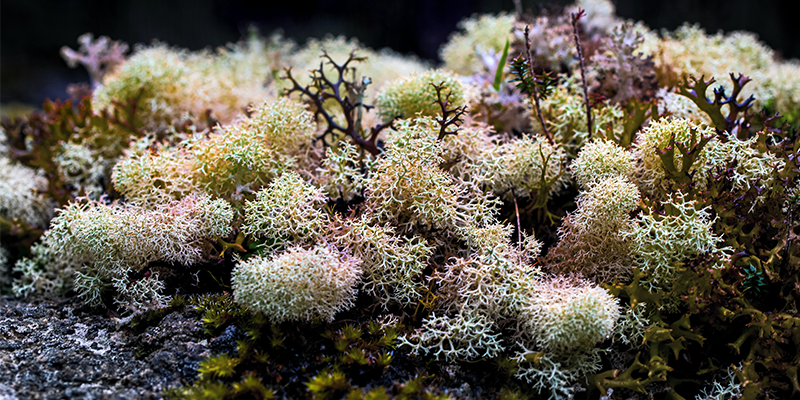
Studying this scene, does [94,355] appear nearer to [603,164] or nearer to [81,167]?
[81,167]

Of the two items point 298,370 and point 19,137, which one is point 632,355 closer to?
point 298,370

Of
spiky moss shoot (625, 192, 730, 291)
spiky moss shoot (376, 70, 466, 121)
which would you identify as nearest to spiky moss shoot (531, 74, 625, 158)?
spiky moss shoot (376, 70, 466, 121)

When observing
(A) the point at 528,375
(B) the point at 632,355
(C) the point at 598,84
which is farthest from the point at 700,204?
(C) the point at 598,84

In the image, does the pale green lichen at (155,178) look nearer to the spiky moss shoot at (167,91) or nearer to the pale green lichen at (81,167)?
the pale green lichen at (81,167)

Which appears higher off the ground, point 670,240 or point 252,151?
point 670,240

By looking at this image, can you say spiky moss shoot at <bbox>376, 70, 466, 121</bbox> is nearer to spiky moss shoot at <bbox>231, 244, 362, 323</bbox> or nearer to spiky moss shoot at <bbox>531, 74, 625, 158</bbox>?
spiky moss shoot at <bbox>531, 74, 625, 158</bbox>

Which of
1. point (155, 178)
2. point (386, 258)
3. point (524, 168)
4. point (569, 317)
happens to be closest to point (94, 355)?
point (155, 178)

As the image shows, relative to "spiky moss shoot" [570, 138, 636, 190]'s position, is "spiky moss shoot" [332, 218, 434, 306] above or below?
below

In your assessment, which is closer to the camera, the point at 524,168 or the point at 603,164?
the point at 603,164
